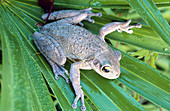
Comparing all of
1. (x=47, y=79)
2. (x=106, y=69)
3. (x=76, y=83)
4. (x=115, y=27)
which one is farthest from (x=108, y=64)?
(x=47, y=79)

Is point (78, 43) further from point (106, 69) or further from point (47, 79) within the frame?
point (47, 79)

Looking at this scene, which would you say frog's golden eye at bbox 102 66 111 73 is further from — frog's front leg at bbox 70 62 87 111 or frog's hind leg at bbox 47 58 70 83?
frog's hind leg at bbox 47 58 70 83

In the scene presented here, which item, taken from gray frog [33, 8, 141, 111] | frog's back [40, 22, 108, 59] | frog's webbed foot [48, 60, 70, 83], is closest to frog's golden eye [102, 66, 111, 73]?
gray frog [33, 8, 141, 111]

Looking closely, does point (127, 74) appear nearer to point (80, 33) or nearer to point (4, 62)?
point (80, 33)

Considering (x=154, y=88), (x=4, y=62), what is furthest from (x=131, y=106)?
(x=4, y=62)

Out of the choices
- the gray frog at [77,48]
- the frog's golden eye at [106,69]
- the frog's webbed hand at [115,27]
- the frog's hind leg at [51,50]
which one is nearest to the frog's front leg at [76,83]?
the gray frog at [77,48]

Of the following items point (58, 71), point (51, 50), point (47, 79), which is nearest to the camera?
point (47, 79)

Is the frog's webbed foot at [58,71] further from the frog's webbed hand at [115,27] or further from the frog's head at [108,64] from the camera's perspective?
the frog's webbed hand at [115,27]
